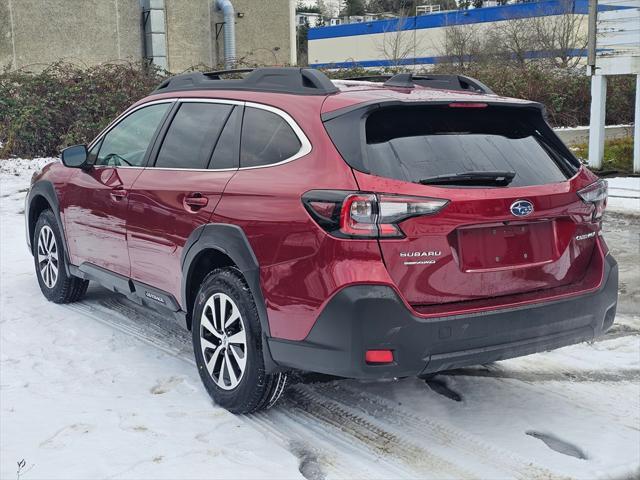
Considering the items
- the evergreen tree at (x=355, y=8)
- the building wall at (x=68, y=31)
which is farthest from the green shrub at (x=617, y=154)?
the evergreen tree at (x=355, y=8)

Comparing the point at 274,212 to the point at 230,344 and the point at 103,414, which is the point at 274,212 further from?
the point at 103,414

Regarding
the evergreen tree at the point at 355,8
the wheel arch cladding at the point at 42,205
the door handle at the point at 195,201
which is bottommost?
the wheel arch cladding at the point at 42,205

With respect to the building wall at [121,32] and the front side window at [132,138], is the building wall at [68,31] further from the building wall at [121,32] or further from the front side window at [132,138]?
the front side window at [132,138]

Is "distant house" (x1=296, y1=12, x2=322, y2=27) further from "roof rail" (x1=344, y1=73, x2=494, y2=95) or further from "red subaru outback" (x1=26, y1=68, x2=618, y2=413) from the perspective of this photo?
"red subaru outback" (x1=26, y1=68, x2=618, y2=413)

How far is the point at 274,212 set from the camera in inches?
147

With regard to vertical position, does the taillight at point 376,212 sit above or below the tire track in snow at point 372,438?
above

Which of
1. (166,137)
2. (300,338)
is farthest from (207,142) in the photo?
(300,338)

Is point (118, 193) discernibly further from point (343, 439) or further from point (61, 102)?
point (61, 102)

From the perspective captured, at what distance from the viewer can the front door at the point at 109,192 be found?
201 inches

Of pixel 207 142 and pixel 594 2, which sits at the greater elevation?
pixel 594 2

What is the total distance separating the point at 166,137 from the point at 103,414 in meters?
1.76

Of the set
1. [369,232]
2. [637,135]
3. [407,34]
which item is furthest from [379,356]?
[407,34]

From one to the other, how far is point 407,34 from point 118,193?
5800 centimetres

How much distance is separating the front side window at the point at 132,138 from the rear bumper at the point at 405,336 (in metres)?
2.00
